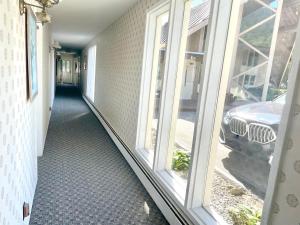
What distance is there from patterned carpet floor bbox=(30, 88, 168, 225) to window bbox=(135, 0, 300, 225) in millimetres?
415

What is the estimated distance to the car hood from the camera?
1343 millimetres

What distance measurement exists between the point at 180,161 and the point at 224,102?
3.14ft

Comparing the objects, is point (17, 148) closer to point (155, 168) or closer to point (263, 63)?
point (155, 168)

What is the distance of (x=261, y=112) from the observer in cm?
149

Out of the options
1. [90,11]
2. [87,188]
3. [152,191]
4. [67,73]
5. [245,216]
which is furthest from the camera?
[67,73]

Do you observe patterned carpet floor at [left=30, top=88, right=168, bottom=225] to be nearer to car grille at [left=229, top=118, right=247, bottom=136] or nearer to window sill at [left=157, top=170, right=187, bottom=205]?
window sill at [left=157, top=170, right=187, bottom=205]

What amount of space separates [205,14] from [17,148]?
5.71 ft

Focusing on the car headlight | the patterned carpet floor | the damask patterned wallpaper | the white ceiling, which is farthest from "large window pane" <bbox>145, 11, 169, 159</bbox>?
the damask patterned wallpaper

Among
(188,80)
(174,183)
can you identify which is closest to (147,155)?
(174,183)

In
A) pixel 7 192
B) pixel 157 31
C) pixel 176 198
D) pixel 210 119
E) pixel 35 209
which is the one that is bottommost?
pixel 35 209

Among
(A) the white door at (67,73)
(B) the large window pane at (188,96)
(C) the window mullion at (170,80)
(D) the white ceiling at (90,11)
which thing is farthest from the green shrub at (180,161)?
(A) the white door at (67,73)

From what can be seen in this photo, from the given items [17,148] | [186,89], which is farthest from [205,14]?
[17,148]

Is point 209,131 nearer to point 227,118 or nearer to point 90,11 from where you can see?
point 227,118

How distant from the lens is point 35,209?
88.9 inches
